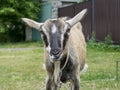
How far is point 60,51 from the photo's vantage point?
5336mm

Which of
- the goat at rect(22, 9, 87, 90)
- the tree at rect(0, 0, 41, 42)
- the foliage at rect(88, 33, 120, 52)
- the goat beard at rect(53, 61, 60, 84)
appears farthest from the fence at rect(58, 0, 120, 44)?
the goat beard at rect(53, 61, 60, 84)

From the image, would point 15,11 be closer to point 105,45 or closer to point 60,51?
point 105,45

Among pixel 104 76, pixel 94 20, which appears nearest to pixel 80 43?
pixel 104 76

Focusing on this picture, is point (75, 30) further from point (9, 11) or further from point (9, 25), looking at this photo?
point (9, 25)

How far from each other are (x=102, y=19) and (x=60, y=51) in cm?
1669

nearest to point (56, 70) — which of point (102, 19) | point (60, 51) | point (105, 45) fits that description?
point (60, 51)

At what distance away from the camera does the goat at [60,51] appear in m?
5.32

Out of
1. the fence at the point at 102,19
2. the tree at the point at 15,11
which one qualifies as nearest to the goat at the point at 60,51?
the fence at the point at 102,19

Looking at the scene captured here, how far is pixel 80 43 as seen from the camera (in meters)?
7.15

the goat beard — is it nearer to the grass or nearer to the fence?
the grass

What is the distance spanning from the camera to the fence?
20438 mm

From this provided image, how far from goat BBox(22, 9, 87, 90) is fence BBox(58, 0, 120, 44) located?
13719 millimetres

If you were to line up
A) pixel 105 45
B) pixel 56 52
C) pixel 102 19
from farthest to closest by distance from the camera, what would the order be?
pixel 102 19
pixel 105 45
pixel 56 52

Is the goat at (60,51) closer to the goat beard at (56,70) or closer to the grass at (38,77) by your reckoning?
the goat beard at (56,70)
